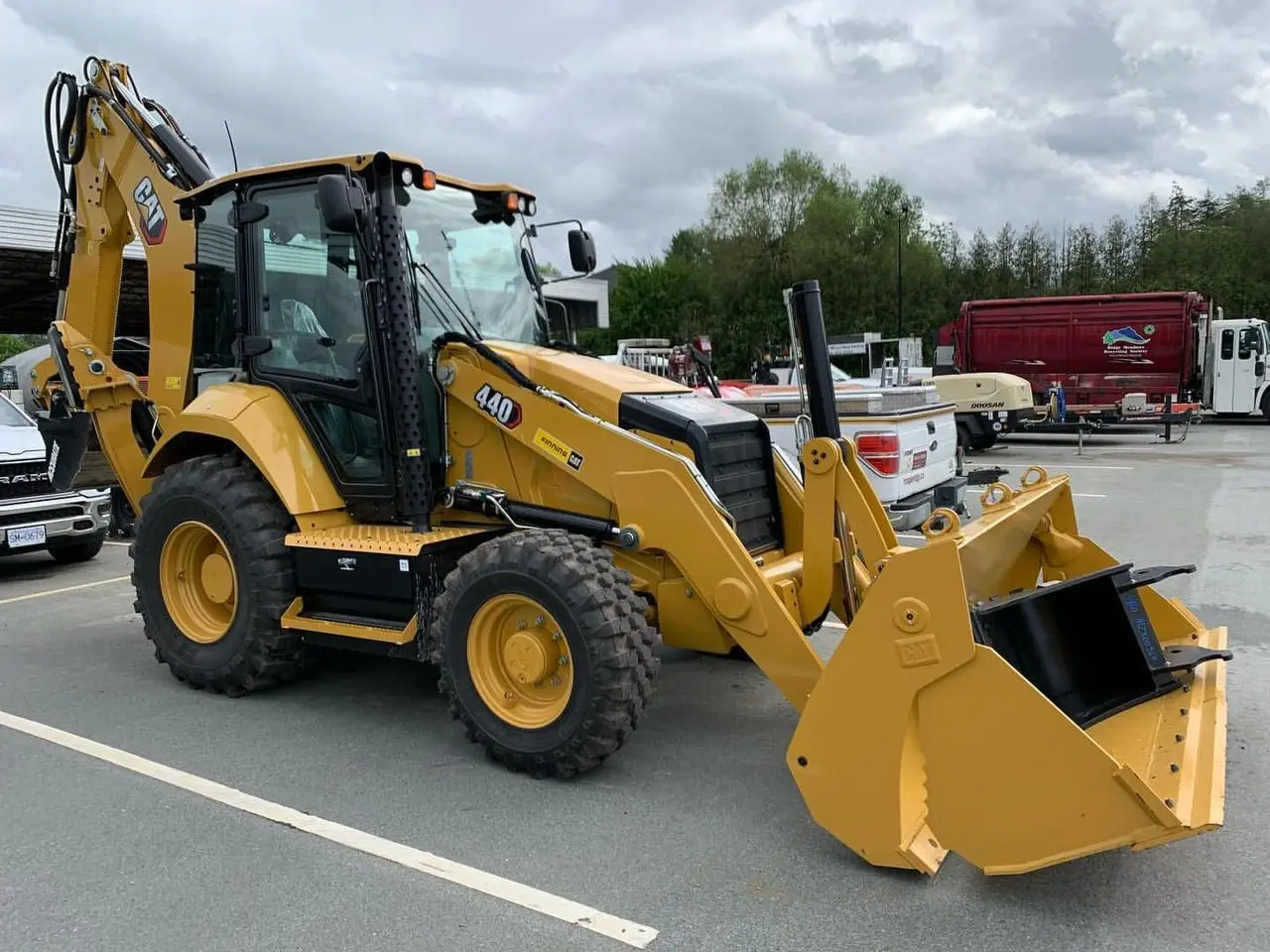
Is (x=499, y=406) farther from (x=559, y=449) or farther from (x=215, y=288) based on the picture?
(x=215, y=288)

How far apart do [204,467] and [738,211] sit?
135ft

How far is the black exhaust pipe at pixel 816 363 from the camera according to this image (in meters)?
4.18

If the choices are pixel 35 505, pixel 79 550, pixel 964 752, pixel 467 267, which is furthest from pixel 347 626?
pixel 79 550

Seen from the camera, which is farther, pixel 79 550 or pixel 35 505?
pixel 79 550

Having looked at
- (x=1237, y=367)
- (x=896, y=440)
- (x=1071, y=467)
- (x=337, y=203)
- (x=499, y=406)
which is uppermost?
(x=337, y=203)

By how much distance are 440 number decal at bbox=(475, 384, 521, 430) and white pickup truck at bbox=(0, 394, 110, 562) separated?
5.88 metres

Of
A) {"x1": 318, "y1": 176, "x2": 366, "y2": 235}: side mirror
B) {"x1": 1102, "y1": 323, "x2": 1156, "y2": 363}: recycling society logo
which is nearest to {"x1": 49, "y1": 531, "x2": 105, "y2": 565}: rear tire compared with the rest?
{"x1": 318, "y1": 176, "x2": 366, "y2": 235}: side mirror

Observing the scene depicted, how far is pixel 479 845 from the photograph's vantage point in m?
3.71

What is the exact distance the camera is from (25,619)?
7402 mm

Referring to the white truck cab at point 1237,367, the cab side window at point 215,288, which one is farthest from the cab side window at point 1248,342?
the cab side window at point 215,288

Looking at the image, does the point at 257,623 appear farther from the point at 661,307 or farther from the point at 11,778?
the point at 661,307

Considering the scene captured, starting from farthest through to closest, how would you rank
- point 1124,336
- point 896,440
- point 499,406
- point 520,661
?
point 1124,336 < point 896,440 < point 499,406 < point 520,661

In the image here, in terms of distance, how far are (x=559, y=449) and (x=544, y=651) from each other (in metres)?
0.97

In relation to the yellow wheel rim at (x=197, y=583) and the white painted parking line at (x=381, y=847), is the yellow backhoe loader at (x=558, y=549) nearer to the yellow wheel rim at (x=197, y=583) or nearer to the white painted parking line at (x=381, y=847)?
the yellow wheel rim at (x=197, y=583)
